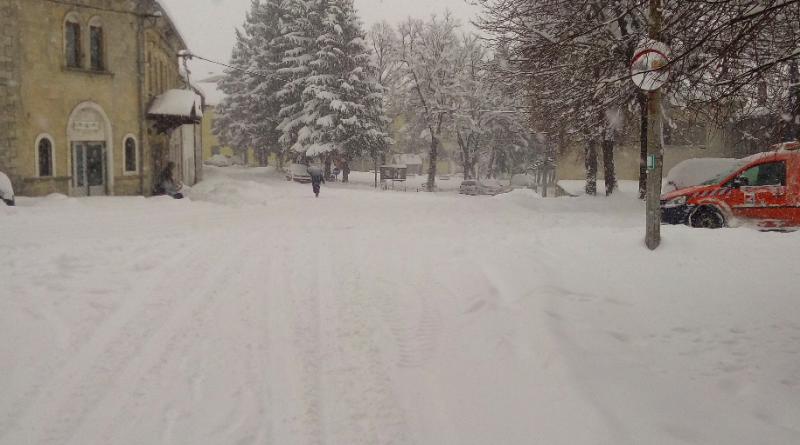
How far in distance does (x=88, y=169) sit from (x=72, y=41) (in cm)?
465

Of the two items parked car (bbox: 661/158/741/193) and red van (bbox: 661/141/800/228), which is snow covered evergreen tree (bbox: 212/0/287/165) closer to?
parked car (bbox: 661/158/741/193)

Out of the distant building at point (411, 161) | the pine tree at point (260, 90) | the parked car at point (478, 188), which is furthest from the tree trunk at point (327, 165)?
the distant building at point (411, 161)

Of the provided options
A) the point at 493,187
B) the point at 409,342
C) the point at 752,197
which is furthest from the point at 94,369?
the point at 493,187

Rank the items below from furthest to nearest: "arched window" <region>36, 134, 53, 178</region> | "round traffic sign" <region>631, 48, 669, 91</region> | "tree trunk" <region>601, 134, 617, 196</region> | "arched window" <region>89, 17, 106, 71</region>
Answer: "tree trunk" <region>601, 134, 617, 196</region>, "arched window" <region>89, 17, 106, 71</region>, "arched window" <region>36, 134, 53, 178</region>, "round traffic sign" <region>631, 48, 669, 91</region>

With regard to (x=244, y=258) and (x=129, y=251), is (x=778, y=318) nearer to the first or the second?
(x=244, y=258)

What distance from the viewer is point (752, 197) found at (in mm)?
12289

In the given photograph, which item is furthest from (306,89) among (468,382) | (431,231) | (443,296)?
(468,382)

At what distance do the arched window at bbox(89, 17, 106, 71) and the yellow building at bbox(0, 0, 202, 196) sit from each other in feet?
0.12

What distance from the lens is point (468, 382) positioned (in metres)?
4.55

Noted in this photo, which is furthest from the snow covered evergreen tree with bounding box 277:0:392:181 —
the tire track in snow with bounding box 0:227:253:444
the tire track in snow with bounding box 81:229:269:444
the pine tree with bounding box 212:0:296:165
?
the tire track in snow with bounding box 81:229:269:444

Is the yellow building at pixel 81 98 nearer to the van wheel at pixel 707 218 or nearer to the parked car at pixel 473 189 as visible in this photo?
the van wheel at pixel 707 218

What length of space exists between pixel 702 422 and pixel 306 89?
121 ft

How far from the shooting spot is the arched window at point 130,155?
23.2 metres

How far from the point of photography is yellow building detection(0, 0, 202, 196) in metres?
19.3
